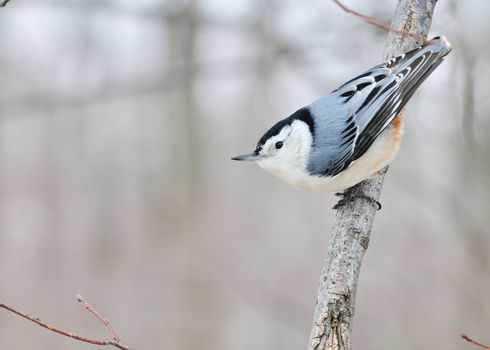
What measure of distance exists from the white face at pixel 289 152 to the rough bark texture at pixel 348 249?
229 millimetres

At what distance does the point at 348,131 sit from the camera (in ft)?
8.49

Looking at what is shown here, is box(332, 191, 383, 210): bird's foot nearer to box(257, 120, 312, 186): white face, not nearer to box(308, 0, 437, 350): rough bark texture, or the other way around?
box(308, 0, 437, 350): rough bark texture

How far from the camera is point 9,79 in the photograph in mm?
8281

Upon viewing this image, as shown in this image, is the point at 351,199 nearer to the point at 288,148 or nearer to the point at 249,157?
the point at 288,148

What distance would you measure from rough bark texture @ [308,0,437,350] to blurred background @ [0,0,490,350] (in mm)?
926

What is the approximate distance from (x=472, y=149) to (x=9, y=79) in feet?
21.8

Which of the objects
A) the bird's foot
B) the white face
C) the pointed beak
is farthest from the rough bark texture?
the pointed beak

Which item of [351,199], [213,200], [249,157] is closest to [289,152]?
[249,157]

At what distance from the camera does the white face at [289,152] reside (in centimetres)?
255

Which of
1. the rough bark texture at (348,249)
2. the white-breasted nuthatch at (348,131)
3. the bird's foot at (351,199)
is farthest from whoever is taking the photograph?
the white-breasted nuthatch at (348,131)

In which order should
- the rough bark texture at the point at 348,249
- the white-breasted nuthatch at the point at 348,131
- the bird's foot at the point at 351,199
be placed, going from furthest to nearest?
the white-breasted nuthatch at the point at 348,131 → the bird's foot at the point at 351,199 → the rough bark texture at the point at 348,249

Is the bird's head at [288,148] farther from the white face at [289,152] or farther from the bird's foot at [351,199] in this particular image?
the bird's foot at [351,199]

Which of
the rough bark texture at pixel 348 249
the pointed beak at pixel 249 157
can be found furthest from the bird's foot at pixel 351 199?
the pointed beak at pixel 249 157

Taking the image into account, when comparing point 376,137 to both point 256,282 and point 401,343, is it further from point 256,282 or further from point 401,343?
point 256,282
